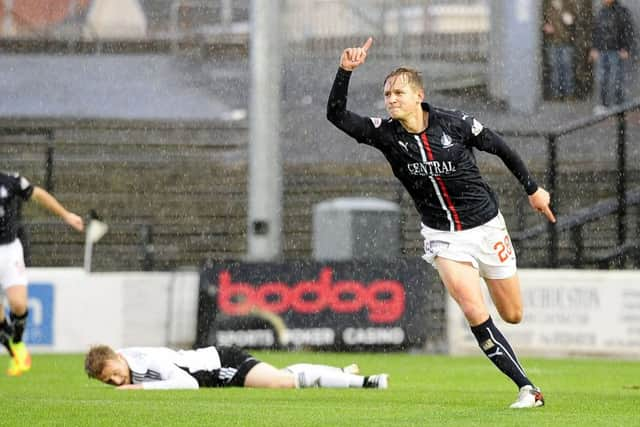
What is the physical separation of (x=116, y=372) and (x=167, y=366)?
45 centimetres

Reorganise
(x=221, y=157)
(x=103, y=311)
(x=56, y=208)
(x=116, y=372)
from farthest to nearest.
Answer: (x=221, y=157)
(x=103, y=311)
(x=56, y=208)
(x=116, y=372)

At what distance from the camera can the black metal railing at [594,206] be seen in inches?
715

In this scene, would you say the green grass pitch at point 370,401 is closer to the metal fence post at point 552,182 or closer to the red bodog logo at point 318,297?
the red bodog logo at point 318,297

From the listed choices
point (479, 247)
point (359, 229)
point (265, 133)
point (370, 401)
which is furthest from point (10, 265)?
point (479, 247)

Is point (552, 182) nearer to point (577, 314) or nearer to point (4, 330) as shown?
point (577, 314)

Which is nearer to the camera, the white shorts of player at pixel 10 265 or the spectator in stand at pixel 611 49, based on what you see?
the white shorts of player at pixel 10 265

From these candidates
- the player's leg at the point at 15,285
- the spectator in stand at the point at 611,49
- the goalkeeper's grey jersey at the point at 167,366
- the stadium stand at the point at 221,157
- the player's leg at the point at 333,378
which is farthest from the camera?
the spectator in stand at the point at 611,49

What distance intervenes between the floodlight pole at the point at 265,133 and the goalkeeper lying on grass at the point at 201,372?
6.37 metres

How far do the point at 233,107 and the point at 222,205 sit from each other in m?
2.82

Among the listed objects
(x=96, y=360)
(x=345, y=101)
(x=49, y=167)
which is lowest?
(x=96, y=360)

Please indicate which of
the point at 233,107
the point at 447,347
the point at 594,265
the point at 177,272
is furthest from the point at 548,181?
the point at 233,107

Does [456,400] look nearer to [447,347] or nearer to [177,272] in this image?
[447,347]

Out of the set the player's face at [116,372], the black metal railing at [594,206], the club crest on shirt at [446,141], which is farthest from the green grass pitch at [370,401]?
the black metal railing at [594,206]

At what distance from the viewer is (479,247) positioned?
34.3 feet
